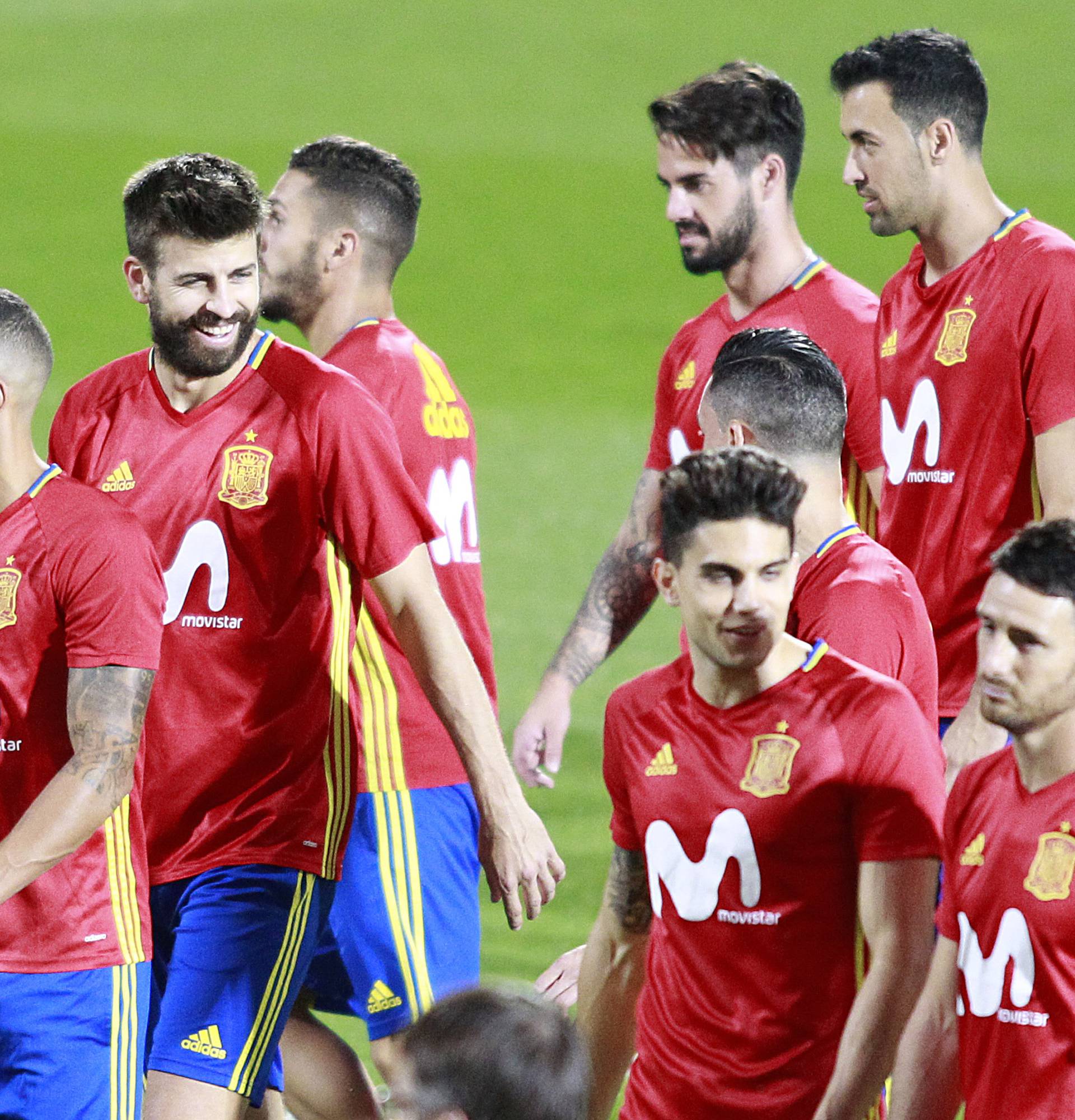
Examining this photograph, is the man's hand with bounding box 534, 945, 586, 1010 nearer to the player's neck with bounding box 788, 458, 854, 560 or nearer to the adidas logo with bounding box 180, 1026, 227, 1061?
the adidas logo with bounding box 180, 1026, 227, 1061

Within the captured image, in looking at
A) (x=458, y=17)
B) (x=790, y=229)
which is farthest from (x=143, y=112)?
(x=790, y=229)

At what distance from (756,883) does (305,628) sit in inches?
49.6

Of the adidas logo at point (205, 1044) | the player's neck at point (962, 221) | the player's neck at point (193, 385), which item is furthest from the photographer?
the player's neck at point (962, 221)

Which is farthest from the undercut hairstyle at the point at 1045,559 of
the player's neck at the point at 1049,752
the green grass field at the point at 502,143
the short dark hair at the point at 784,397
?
the green grass field at the point at 502,143

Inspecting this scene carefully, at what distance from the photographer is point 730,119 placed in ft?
18.0

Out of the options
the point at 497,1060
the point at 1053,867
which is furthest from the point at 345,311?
the point at 497,1060

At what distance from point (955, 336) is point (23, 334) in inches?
83.4

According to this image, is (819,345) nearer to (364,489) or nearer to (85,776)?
(364,489)

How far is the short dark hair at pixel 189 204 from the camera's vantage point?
4.09 m

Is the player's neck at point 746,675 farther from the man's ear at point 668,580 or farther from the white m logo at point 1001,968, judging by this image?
the white m logo at point 1001,968

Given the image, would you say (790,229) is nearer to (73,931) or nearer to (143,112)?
(73,931)

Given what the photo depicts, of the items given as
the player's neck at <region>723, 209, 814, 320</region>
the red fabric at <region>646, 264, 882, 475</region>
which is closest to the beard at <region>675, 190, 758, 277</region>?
the player's neck at <region>723, 209, 814, 320</region>

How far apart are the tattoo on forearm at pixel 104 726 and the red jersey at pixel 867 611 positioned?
1.24 m

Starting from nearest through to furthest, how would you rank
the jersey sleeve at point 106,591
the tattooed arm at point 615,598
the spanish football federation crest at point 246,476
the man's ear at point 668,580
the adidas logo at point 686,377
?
the man's ear at point 668,580 → the jersey sleeve at point 106,591 → the spanish football federation crest at point 246,476 → the tattooed arm at point 615,598 → the adidas logo at point 686,377
